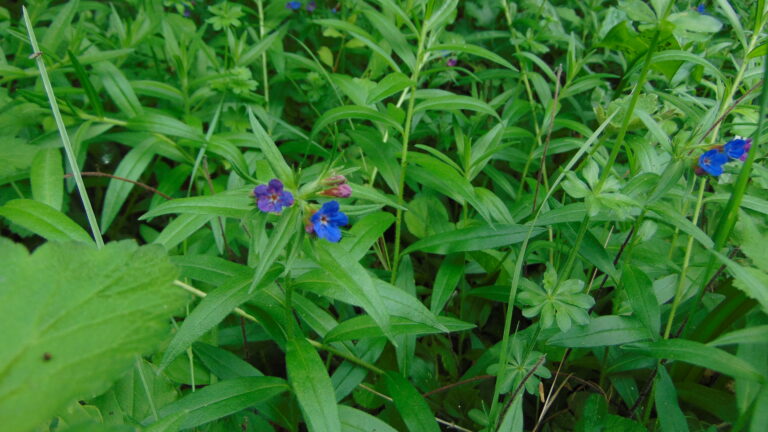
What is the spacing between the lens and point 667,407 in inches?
67.2

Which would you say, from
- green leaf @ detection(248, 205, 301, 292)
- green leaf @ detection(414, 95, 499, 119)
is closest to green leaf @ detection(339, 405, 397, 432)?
green leaf @ detection(248, 205, 301, 292)

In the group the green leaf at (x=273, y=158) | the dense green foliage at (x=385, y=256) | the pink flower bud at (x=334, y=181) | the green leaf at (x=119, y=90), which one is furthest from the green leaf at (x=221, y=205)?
the green leaf at (x=119, y=90)

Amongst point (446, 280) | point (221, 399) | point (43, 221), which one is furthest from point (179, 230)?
point (446, 280)

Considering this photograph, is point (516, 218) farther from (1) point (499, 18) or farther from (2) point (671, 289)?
(1) point (499, 18)

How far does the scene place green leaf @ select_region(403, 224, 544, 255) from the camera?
2.01m

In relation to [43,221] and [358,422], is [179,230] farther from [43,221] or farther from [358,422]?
[358,422]

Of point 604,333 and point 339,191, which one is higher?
point 339,191

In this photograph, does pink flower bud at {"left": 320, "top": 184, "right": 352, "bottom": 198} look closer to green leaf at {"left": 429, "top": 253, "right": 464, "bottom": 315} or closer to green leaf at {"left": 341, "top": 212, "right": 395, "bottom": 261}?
green leaf at {"left": 341, "top": 212, "right": 395, "bottom": 261}

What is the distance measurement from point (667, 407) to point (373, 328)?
39.2 inches

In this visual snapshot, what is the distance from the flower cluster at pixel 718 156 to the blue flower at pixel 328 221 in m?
1.16

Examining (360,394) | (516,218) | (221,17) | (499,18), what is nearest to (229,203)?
(360,394)

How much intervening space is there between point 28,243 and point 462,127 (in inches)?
101

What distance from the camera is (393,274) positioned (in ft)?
7.34

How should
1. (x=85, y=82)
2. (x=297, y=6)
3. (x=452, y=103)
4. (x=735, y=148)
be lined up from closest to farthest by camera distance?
(x=735, y=148)
(x=452, y=103)
(x=85, y=82)
(x=297, y=6)
